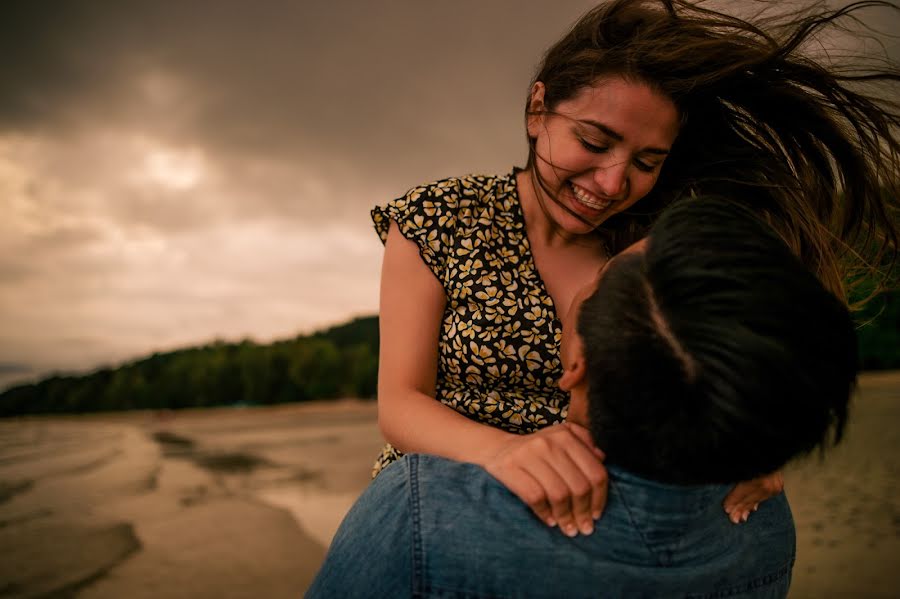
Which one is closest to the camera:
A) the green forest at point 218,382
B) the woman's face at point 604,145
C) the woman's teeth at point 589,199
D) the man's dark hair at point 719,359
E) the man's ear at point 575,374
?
the man's dark hair at point 719,359

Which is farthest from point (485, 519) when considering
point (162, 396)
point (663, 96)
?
point (162, 396)

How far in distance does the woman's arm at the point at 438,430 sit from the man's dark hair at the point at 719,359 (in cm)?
9

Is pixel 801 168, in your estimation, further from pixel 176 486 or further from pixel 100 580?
pixel 176 486

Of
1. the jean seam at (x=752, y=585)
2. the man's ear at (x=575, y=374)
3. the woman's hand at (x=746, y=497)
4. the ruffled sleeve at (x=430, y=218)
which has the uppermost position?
the ruffled sleeve at (x=430, y=218)

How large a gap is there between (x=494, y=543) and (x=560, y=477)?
0.16 m

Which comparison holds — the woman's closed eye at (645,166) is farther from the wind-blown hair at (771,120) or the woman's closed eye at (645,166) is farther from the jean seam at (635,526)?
the jean seam at (635,526)

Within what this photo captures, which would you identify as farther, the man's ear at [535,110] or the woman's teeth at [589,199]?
the man's ear at [535,110]

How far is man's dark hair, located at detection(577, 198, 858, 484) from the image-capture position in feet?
3.13

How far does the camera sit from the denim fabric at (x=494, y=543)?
1.03m

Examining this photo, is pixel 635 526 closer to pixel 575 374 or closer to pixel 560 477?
pixel 560 477

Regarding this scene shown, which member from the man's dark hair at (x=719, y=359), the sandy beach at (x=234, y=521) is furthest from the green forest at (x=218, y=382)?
the man's dark hair at (x=719, y=359)

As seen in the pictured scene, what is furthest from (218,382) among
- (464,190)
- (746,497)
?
(746,497)

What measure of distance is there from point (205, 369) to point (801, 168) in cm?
4173

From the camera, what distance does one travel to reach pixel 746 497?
136 centimetres
